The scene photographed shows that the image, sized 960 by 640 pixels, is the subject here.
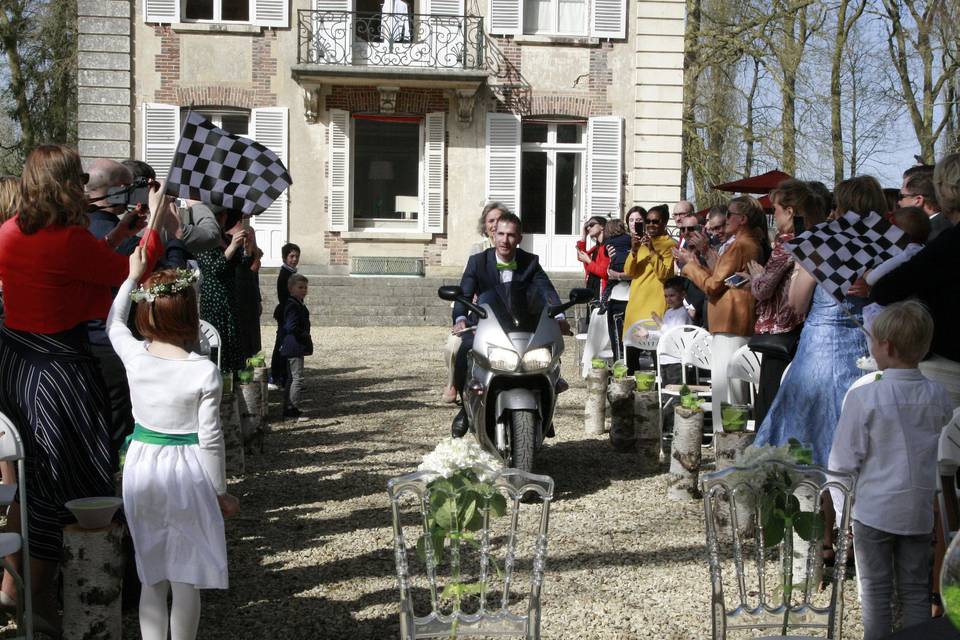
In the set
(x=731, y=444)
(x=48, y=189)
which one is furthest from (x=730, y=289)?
(x=48, y=189)

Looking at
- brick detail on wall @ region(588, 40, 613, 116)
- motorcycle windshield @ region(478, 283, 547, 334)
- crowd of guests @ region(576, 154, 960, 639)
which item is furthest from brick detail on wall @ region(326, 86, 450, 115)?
motorcycle windshield @ region(478, 283, 547, 334)

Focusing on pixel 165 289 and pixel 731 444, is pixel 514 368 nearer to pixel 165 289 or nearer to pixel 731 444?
pixel 731 444

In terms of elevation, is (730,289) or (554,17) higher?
(554,17)

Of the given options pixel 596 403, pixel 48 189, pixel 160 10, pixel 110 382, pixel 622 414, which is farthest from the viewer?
pixel 160 10

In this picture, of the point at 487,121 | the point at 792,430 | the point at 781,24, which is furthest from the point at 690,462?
the point at 781,24

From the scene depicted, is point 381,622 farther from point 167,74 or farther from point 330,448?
point 167,74

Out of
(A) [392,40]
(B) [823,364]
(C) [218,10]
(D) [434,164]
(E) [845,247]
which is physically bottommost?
(B) [823,364]

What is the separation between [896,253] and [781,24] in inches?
887

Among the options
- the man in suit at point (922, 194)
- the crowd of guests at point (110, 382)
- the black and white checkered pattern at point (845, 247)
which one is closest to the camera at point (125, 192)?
the crowd of guests at point (110, 382)

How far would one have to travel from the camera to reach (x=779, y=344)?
229 inches

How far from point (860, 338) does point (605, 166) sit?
16.7 m

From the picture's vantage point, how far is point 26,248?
395 cm

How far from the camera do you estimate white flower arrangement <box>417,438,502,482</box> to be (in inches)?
115

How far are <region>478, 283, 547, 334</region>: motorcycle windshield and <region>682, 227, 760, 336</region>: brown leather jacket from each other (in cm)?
107
